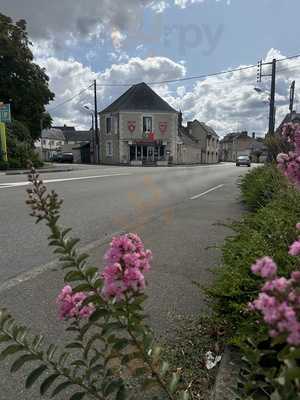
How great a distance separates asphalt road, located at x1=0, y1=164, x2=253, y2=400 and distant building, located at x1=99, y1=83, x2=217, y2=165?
38.2m

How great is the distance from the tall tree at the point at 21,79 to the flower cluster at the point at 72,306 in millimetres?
35639

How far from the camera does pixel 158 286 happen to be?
3.86 meters

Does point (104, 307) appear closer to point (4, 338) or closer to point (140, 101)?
point (4, 338)

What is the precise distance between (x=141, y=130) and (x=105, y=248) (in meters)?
44.7

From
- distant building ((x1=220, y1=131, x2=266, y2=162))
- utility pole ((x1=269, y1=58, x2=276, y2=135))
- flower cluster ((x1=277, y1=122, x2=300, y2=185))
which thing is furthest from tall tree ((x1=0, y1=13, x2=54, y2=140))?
distant building ((x1=220, y1=131, x2=266, y2=162))

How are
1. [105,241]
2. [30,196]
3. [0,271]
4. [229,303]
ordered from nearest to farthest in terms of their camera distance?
[30,196] < [229,303] < [0,271] < [105,241]

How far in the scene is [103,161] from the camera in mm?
52281

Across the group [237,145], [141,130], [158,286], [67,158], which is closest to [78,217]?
[158,286]

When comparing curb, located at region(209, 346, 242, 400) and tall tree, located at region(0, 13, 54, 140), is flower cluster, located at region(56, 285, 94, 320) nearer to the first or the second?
curb, located at region(209, 346, 242, 400)

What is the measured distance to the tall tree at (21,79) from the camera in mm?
32406

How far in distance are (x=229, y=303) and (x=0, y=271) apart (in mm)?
2987

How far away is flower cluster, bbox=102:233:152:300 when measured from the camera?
117 centimetres

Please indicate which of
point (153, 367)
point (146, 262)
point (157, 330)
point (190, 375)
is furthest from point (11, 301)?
point (146, 262)

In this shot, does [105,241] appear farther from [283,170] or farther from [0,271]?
[283,170]
